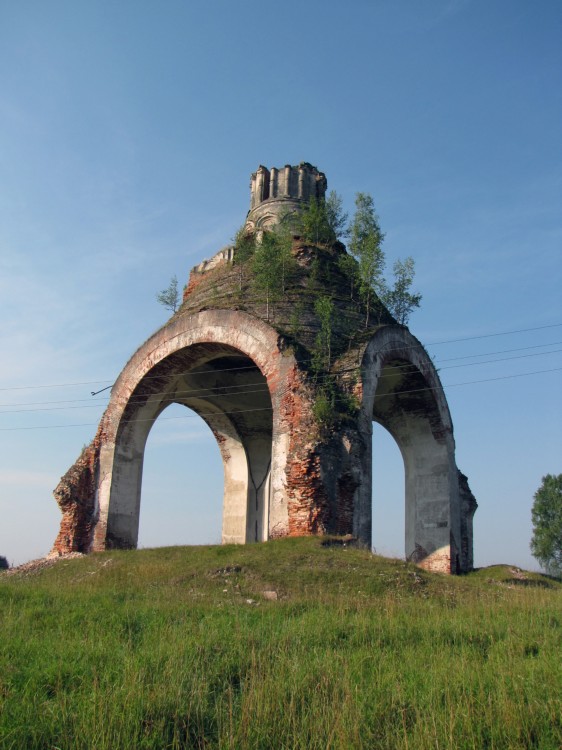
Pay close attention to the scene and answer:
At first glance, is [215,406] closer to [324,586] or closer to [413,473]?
[413,473]

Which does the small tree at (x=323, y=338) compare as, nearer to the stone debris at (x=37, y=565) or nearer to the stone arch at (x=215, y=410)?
the stone arch at (x=215, y=410)

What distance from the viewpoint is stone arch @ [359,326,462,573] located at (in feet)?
47.5

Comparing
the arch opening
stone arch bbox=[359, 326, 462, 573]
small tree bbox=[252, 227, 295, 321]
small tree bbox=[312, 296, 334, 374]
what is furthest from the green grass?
small tree bbox=[252, 227, 295, 321]

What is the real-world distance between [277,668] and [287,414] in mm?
7488

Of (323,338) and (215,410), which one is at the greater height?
(323,338)

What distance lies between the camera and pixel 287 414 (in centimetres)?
1188

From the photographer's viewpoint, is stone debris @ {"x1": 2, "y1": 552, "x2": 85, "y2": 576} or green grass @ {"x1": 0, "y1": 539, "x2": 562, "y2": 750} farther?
stone debris @ {"x1": 2, "y1": 552, "x2": 85, "y2": 576}

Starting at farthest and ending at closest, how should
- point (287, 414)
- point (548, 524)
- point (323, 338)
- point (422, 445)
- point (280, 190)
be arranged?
point (548, 524) → point (280, 190) → point (422, 445) → point (323, 338) → point (287, 414)

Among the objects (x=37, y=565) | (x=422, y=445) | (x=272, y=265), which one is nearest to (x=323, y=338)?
(x=272, y=265)

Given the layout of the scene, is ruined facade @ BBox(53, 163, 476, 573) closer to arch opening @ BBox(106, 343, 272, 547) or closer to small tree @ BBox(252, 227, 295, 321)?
arch opening @ BBox(106, 343, 272, 547)

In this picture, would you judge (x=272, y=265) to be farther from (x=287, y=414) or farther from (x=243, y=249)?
(x=287, y=414)

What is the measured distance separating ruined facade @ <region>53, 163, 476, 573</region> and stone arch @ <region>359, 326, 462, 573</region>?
0.08 ft

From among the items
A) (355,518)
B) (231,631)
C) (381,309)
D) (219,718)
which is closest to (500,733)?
(219,718)

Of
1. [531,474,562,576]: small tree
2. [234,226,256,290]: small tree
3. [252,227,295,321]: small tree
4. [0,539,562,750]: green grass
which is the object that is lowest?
[0,539,562,750]: green grass
